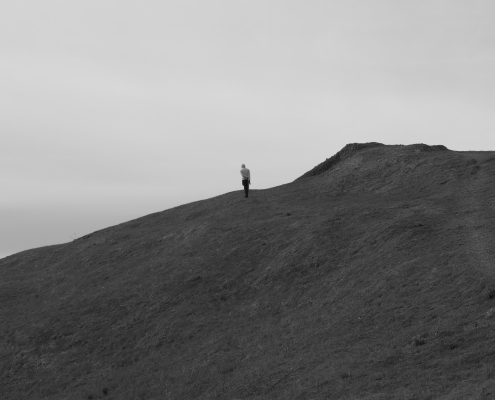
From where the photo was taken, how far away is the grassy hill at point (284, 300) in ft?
69.3

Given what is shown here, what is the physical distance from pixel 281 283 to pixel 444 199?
1475 centimetres

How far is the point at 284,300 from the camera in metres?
31.4

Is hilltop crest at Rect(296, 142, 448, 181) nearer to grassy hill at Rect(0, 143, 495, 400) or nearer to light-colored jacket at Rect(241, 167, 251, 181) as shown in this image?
grassy hill at Rect(0, 143, 495, 400)

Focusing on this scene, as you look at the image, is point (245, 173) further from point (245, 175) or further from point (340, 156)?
point (340, 156)

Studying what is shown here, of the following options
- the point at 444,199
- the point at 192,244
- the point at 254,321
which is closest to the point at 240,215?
the point at 192,244

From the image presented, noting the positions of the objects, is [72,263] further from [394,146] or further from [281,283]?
[394,146]

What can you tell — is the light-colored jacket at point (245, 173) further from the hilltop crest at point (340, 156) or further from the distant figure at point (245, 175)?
the hilltop crest at point (340, 156)

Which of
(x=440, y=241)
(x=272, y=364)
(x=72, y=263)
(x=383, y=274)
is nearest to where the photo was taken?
(x=272, y=364)

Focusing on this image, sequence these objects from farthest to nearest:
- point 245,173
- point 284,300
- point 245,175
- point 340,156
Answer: point 340,156, point 245,175, point 245,173, point 284,300

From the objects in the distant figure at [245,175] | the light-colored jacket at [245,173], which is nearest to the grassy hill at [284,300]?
the distant figure at [245,175]

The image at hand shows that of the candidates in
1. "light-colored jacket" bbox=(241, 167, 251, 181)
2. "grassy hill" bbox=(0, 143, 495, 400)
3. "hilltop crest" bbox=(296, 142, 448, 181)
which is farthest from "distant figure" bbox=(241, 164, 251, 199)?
"hilltop crest" bbox=(296, 142, 448, 181)

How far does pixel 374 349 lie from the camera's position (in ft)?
71.9

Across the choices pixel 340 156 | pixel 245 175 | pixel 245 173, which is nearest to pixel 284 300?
pixel 245 173

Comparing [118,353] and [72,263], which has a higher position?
[72,263]
